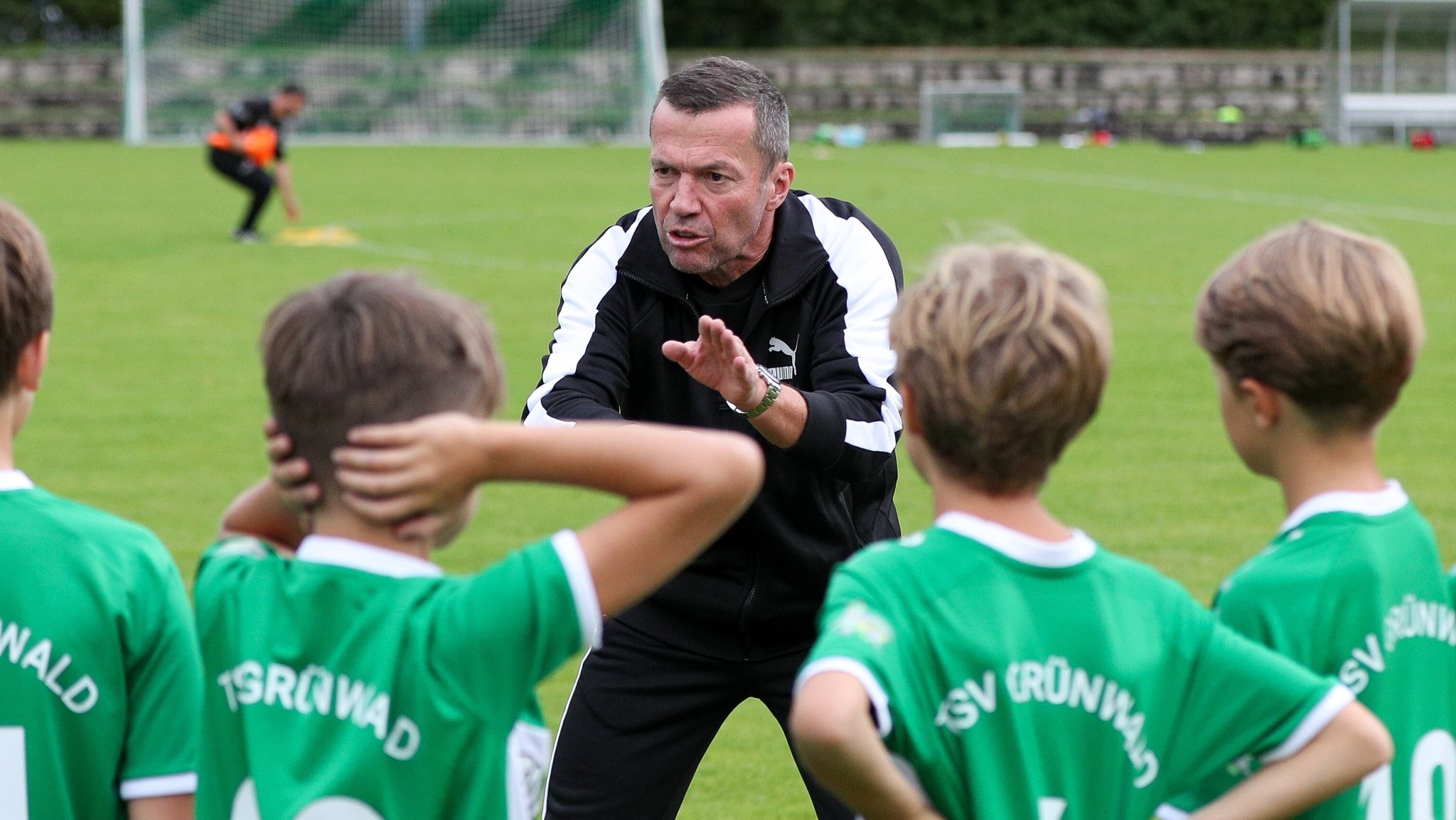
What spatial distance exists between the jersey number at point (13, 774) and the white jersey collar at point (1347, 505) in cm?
180

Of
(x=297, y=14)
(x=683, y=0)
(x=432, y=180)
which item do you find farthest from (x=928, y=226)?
(x=683, y=0)

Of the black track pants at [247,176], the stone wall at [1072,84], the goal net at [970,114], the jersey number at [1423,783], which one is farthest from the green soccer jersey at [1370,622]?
the stone wall at [1072,84]

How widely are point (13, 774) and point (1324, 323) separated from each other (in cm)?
194

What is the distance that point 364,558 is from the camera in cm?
218

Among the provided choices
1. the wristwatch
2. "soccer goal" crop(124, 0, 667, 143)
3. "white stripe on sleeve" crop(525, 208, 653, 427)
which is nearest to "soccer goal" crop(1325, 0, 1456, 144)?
"soccer goal" crop(124, 0, 667, 143)

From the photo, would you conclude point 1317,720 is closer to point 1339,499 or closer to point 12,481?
point 1339,499

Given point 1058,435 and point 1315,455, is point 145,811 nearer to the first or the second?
point 1058,435

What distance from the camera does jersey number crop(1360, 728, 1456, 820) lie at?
2.44 meters

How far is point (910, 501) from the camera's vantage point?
9023 mm

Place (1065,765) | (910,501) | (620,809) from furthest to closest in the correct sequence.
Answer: (910,501) < (620,809) < (1065,765)

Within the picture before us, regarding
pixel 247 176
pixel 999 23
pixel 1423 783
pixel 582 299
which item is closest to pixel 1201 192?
pixel 247 176

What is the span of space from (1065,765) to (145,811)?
4.30ft

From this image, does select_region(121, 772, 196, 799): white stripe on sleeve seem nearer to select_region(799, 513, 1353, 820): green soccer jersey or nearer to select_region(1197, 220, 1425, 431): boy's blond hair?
select_region(799, 513, 1353, 820): green soccer jersey

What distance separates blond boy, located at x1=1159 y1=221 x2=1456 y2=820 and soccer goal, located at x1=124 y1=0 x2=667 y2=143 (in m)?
36.1
